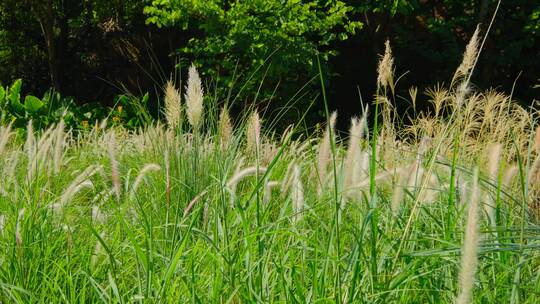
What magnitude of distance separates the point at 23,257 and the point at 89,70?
1221 cm

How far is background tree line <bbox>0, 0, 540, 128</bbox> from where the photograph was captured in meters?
8.92

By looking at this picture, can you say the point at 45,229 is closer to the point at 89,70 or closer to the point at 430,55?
the point at 430,55

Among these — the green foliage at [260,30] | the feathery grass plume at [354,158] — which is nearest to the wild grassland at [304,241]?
the feathery grass plume at [354,158]

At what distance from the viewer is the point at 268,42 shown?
8648mm

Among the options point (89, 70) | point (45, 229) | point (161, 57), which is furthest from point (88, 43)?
point (45, 229)

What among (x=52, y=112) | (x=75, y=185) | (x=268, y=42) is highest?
(x=268, y=42)

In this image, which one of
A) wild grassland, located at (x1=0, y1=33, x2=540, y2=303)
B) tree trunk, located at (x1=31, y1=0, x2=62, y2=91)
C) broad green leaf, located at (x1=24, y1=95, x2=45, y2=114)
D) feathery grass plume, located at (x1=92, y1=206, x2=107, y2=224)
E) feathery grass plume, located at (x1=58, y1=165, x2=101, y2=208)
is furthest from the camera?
tree trunk, located at (x1=31, y1=0, x2=62, y2=91)

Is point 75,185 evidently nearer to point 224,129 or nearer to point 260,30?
point 224,129

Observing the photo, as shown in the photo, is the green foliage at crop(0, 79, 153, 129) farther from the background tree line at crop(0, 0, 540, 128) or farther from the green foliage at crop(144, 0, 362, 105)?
the background tree line at crop(0, 0, 540, 128)

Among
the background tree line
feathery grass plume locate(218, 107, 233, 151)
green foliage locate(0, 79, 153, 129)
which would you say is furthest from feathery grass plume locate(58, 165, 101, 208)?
the background tree line

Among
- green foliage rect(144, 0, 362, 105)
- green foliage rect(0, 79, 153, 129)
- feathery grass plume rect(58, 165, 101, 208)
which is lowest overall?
feathery grass plume rect(58, 165, 101, 208)

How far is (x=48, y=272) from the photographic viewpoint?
2.18 meters

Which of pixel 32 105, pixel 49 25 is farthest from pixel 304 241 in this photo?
pixel 49 25

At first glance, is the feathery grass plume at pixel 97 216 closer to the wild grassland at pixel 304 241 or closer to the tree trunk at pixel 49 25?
the wild grassland at pixel 304 241
